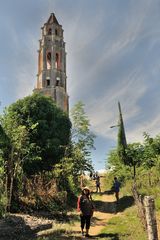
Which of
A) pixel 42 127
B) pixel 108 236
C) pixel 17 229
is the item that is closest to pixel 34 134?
pixel 42 127

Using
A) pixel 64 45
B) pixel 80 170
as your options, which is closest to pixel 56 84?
pixel 64 45

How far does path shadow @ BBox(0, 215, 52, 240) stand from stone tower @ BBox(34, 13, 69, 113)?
45.4 metres

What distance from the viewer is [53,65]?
63.2m

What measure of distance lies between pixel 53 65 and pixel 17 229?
5303 centimetres

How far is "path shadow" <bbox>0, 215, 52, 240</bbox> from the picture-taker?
11648mm

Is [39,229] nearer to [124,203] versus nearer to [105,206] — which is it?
[124,203]

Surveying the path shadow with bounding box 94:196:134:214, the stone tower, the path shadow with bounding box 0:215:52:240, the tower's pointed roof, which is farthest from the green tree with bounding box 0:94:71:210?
the tower's pointed roof

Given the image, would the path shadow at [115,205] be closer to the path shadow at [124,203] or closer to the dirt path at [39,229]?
the path shadow at [124,203]

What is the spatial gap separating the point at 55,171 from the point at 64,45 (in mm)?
48327

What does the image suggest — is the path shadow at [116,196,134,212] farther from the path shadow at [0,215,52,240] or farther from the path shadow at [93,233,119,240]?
the path shadow at [0,215,52,240]

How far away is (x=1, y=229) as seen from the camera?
467 inches

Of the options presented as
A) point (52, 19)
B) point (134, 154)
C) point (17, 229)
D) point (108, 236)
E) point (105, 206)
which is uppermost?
point (52, 19)

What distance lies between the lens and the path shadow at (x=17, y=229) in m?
11.6

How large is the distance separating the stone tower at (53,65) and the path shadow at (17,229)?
1789 inches
